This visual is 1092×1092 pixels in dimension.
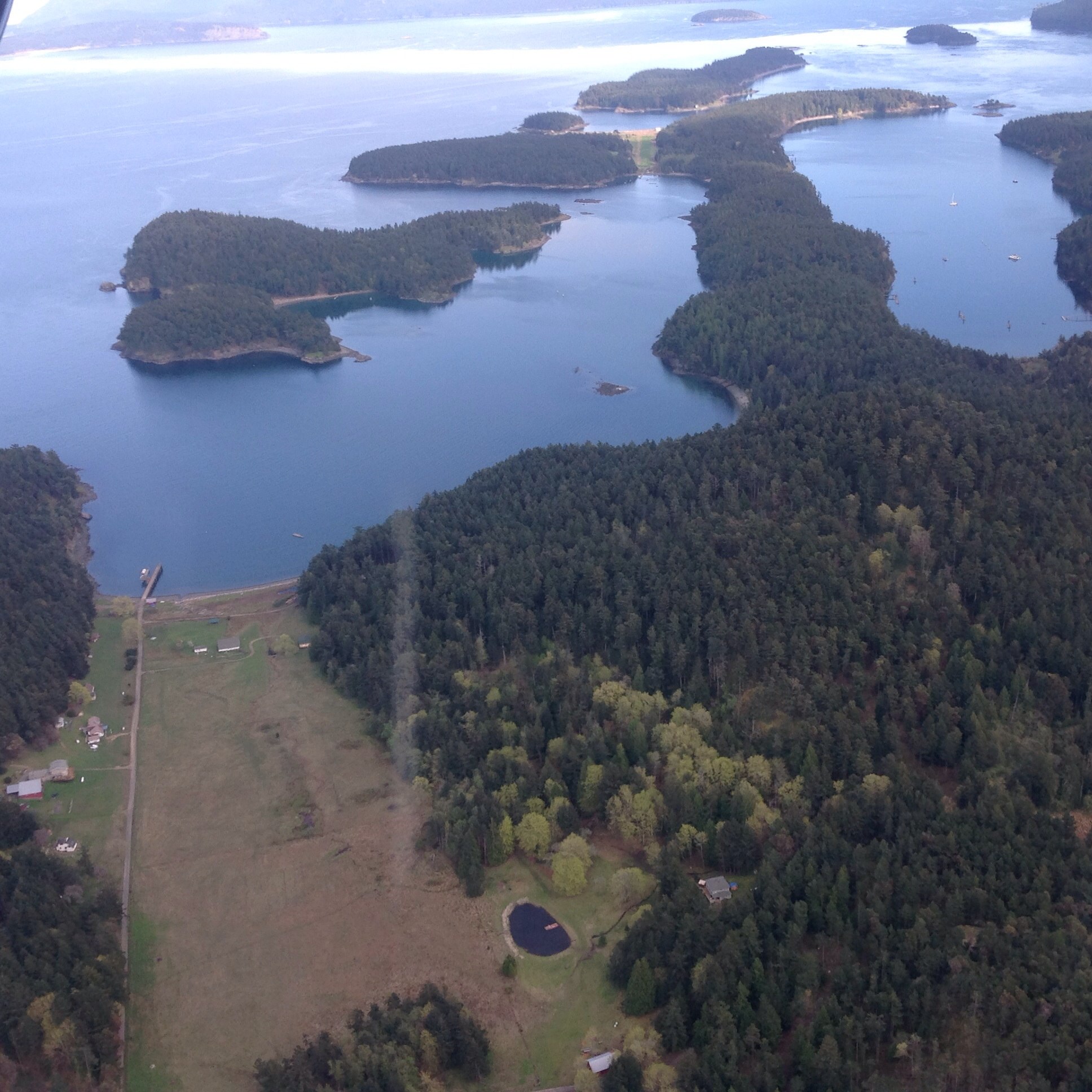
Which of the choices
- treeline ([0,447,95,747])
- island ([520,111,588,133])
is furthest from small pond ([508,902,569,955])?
island ([520,111,588,133])

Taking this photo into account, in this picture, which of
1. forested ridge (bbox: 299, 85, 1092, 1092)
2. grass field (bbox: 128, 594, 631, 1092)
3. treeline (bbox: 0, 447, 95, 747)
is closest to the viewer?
forested ridge (bbox: 299, 85, 1092, 1092)

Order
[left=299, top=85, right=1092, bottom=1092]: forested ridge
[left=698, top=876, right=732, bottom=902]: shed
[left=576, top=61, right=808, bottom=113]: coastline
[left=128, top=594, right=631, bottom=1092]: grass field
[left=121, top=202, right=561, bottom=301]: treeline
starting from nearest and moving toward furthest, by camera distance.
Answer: [left=299, top=85, right=1092, bottom=1092]: forested ridge → [left=128, top=594, right=631, bottom=1092]: grass field → [left=698, top=876, right=732, bottom=902]: shed → [left=121, top=202, right=561, bottom=301]: treeline → [left=576, top=61, right=808, bottom=113]: coastline

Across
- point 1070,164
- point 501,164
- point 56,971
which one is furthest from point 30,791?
point 1070,164

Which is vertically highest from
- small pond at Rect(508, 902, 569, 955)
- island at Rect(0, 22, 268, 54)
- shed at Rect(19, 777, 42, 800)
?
island at Rect(0, 22, 268, 54)

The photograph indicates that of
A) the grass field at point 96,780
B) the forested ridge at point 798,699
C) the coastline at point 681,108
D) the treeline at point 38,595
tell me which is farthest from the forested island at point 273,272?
the coastline at point 681,108

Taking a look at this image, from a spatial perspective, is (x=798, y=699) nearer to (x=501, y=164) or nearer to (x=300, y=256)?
(x=300, y=256)

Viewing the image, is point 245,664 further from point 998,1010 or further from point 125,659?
point 998,1010

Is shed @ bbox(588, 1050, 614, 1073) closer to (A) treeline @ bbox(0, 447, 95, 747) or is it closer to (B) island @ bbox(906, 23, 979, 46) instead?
(A) treeline @ bbox(0, 447, 95, 747)
